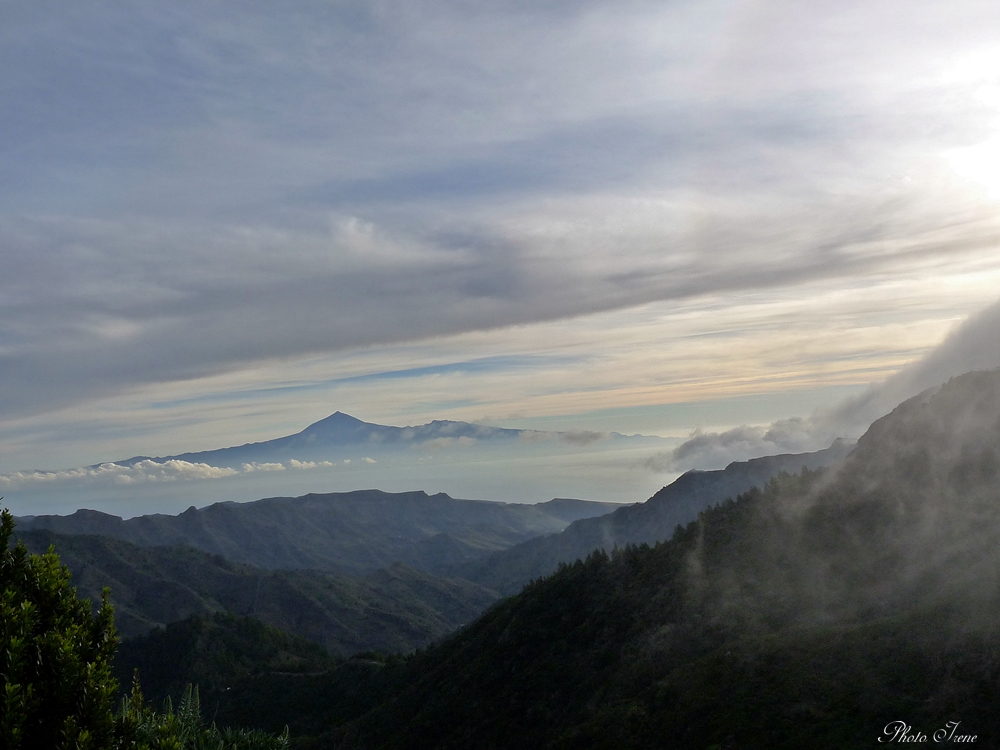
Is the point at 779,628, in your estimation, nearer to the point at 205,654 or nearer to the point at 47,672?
the point at 47,672

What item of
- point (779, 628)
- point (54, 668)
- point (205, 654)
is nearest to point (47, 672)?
point (54, 668)

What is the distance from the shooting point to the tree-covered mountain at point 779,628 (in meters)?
34.2

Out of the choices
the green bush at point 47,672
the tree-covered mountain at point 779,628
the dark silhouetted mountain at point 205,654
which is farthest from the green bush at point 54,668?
the dark silhouetted mountain at point 205,654

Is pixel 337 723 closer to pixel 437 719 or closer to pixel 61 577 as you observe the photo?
pixel 437 719

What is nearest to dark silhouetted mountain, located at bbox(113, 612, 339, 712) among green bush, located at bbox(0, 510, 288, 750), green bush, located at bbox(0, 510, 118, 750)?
green bush, located at bbox(0, 510, 288, 750)

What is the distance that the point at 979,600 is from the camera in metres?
37.6

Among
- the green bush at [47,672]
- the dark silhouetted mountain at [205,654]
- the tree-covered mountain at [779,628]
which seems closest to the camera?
the green bush at [47,672]

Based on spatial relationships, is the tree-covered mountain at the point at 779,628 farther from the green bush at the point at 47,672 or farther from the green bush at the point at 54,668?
the green bush at the point at 47,672

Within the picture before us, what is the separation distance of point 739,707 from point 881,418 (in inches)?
2470

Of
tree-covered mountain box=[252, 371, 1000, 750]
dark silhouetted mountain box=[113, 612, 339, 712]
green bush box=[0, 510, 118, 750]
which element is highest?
green bush box=[0, 510, 118, 750]

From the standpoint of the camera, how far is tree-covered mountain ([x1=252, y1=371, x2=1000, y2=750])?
34250 millimetres

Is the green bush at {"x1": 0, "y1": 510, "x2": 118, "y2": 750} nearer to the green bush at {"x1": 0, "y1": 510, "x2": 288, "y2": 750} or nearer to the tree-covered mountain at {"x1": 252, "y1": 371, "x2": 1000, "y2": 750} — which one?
the green bush at {"x1": 0, "y1": 510, "x2": 288, "y2": 750}

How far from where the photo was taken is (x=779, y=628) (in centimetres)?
4891

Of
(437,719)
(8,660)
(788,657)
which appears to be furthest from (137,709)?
(437,719)
